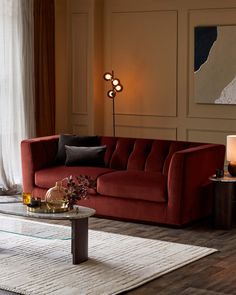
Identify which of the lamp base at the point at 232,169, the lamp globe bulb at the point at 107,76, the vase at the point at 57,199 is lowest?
the vase at the point at 57,199

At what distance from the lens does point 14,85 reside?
329 inches

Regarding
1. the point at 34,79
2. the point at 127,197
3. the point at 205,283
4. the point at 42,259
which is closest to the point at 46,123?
the point at 34,79

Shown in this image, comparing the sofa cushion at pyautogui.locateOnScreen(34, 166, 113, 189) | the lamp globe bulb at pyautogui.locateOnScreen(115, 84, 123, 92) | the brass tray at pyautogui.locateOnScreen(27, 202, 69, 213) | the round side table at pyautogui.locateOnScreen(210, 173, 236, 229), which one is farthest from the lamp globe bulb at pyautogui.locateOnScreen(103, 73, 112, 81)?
the brass tray at pyautogui.locateOnScreen(27, 202, 69, 213)

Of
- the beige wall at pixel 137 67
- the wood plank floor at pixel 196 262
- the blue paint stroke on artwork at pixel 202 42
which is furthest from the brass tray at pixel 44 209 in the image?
the blue paint stroke on artwork at pixel 202 42

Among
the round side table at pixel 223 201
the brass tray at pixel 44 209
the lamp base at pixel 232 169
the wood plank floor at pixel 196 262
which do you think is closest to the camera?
the wood plank floor at pixel 196 262

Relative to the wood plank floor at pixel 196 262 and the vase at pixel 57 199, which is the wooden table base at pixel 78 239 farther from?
the wood plank floor at pixel 196 262

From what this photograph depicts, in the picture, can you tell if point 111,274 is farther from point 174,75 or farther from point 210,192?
point 174,75

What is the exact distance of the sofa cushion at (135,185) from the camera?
6539 millimetres

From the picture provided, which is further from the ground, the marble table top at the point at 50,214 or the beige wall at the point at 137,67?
the beige wall at the point at 137,67

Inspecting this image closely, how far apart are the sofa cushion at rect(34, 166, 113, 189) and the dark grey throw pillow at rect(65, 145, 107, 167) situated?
11 cm

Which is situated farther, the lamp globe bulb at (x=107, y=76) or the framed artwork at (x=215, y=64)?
the lamp globe bulb at (x=107, y=76)

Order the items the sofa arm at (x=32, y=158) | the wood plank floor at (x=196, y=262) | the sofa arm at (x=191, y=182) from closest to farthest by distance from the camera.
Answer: the wood plank floor at (x=196, y=262)
the sofa arm at (x=191, y=182)
the sofa arm at (x=32, y=158)

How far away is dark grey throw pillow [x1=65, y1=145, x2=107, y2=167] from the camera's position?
743cm

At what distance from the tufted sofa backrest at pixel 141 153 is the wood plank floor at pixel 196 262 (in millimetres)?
692
